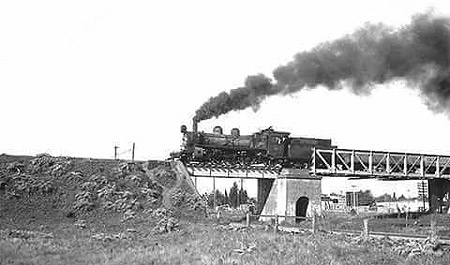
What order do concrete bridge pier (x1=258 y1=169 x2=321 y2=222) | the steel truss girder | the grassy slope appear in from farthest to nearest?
the steel truss girder
concrete bridge pier (x1=258 y1=169 x2=321 y2=222)
the grassy slope

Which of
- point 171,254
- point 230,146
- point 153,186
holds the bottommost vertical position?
point 171,254

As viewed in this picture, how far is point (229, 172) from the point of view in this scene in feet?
148

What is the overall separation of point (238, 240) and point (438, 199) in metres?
41.2

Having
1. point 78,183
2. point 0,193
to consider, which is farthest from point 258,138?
point 0,193

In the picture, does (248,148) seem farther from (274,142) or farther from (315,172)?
(315,172)

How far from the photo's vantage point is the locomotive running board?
44094mm

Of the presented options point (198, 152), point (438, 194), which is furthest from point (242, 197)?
point (198, 152)

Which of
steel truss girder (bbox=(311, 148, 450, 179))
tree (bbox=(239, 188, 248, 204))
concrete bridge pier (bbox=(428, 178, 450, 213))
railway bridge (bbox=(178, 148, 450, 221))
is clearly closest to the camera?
railway bridge (bbox=(178, 148, 450, 221))

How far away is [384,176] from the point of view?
48219 millimetres

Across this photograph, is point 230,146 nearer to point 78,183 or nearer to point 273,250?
point 78,183

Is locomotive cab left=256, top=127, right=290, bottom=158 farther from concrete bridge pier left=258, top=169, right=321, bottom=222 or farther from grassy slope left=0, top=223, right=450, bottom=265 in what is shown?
grassy slope left=0, top=223, right=450, bottom=265

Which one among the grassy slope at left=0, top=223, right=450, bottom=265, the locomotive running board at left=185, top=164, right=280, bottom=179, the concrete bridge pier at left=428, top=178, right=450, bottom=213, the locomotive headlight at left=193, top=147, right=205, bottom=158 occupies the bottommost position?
the grassy slope at left=0, top=223, right=450, bottom=265

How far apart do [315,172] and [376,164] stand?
8109mm

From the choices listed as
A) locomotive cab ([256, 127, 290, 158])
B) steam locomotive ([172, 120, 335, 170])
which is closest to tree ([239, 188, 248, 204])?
steam locomotive ([172, 120, 335, 170])
